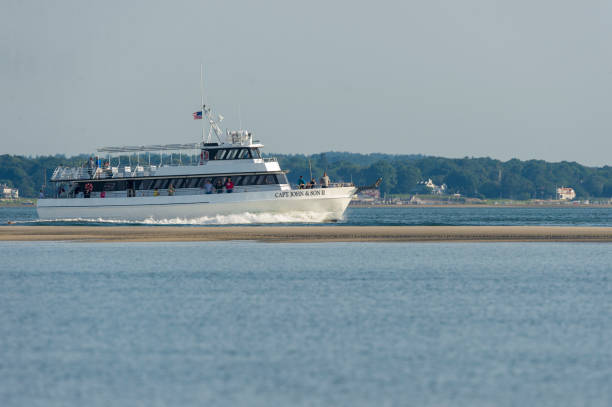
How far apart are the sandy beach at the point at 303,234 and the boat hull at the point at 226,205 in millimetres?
3988

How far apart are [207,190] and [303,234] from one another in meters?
14.7

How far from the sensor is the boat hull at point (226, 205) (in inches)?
2672

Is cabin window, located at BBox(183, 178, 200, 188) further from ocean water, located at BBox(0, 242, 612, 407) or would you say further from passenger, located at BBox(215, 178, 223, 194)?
ocean water, located at BBox(0, 242, 612, 407)

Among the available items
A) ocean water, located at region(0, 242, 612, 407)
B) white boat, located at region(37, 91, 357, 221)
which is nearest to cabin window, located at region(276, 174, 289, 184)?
white boat, located at region(37, 91, 357, 221)

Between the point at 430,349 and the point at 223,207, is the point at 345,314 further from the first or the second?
the point at 223,207

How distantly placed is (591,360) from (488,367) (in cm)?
243

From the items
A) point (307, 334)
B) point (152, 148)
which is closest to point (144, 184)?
point (152, 148)

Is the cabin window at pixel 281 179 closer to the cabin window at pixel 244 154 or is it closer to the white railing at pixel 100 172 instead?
the cabin window at pixel 244 154

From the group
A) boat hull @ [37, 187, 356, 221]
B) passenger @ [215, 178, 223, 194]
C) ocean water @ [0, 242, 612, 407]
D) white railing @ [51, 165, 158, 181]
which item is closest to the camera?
ocean water @ [0, 242, 612, 407]

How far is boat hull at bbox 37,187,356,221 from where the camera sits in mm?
67875

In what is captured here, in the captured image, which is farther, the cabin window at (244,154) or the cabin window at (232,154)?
the cabin window at (232,154)

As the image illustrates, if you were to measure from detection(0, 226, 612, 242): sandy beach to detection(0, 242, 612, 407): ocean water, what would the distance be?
1736cm

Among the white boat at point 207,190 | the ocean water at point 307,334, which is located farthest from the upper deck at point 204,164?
the ocean water at point 307,334

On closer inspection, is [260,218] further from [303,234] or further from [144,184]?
[303,234]
